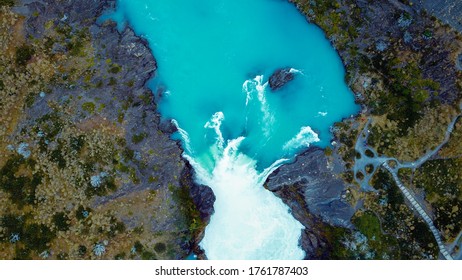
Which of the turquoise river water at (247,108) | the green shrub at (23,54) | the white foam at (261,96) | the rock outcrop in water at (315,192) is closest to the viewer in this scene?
the green shrub at (23,54)

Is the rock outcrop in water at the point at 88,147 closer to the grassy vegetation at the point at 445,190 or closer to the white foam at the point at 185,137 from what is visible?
the white foam at the point at 185,137

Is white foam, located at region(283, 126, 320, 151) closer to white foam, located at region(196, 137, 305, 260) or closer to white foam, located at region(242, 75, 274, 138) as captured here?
white foam, located at region(196, 137, 305, 260)

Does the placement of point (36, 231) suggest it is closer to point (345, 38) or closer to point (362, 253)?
point (362, 253)

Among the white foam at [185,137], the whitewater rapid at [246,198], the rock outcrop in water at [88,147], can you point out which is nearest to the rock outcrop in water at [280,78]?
the whitewater rapid at [246,198]

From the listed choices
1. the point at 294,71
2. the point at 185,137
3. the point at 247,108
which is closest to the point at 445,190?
the point at 294,71

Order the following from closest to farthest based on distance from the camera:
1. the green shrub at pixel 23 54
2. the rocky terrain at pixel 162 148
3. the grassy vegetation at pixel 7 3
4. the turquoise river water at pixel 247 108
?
1. the rocky terrain at pixel 162 148
2. the green shrub at pixel 23 54
3. the grassy vegetation at pixel 7 3
4. the turquoise river water at pixel 247 108

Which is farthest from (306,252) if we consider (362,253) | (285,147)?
(285,147)

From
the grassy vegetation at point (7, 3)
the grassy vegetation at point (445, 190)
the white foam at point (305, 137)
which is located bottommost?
the grassy vegetation at point (7, 3)
